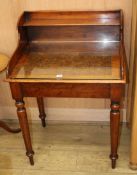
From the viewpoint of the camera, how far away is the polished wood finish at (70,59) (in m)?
1.45

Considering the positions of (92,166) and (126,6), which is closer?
(126,6)

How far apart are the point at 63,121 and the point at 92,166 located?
0.51 m

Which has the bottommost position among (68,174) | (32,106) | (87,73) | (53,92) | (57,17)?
(68,174)

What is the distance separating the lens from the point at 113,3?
67.4 inches

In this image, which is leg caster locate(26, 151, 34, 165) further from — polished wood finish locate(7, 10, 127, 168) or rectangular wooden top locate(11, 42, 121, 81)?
rectangular wooden top locate(11, 42, 121, 81)

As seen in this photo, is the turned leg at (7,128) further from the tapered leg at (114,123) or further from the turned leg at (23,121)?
the tapered leg at (114,123)

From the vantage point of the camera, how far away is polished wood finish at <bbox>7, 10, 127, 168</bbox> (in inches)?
56.9

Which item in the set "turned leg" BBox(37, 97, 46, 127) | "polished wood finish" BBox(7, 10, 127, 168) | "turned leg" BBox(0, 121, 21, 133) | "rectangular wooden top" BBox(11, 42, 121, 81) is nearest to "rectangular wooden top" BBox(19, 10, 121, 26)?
"polished wood finish" BBox(7, 10, 127, 168)

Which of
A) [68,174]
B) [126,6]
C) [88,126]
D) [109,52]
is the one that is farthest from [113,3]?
[68,174]

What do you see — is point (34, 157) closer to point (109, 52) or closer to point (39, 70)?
point (39, 70)

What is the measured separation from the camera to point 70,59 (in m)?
1.60

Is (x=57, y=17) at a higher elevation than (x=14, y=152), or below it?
higher

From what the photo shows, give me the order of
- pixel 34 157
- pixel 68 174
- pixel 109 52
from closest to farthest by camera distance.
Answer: pixel 109 52
pixel 68 174
pixel 34 157

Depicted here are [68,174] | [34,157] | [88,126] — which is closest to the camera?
[68,174]
